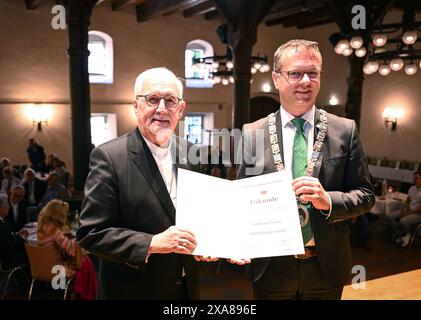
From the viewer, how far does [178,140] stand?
198 centimetres

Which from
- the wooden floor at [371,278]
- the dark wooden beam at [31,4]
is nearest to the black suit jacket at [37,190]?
the wooden floor at [371,278]

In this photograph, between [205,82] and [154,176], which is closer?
[154,176]

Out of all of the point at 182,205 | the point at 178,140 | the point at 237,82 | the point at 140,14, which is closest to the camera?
the point at 182,205

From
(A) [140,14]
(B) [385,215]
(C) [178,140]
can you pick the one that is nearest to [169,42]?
(A) [140,14]

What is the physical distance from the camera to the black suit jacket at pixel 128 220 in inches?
66.2

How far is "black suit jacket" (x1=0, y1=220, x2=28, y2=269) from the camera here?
176 inches

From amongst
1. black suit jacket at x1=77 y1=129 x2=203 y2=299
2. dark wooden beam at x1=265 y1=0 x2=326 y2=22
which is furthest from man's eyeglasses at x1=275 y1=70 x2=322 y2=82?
dark wooden beam at x1=265 y1=0 x2=326 y2=22

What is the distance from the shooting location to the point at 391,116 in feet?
42.4

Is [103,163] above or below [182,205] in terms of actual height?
above

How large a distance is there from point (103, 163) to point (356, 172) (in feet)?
3.80

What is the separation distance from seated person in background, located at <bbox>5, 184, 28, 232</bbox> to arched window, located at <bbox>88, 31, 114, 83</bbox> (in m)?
7.62

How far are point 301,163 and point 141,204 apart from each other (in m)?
0.75

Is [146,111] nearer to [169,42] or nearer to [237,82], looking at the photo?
[237,82]

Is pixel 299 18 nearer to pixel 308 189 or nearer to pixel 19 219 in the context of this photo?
pixel 19 219
